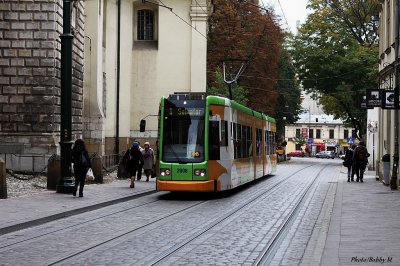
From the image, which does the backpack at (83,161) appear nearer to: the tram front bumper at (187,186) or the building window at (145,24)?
the tram front bumper at (187,186)

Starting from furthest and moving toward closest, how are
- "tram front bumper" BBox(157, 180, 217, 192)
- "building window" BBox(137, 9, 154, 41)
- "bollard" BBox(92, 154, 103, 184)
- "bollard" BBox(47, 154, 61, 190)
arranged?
"building window" BBox(137, 9, 154, 41)
"bollard" BBox(92, 154, 103, 184)
"bollard" BBox(47, 154, 61, 190)
"tram front bumper" BBox(157, 180, 217, 192)

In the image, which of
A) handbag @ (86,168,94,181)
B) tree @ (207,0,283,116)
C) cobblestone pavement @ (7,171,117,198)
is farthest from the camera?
tree @ (207,0,283,116)

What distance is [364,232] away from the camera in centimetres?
1224

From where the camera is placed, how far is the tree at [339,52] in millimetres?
56500

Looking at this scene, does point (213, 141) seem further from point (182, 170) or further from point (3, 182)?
point (3, 182)

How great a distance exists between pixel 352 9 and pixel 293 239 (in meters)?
46.5

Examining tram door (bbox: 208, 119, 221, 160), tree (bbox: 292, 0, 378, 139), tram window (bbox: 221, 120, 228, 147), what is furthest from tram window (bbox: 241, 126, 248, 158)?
Answer: tree (bbox: 292, 0, 378, 139)

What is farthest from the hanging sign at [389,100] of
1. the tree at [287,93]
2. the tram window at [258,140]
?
the tree at [287,93]

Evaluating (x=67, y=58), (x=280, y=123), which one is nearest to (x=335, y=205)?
(x=67, y=58)

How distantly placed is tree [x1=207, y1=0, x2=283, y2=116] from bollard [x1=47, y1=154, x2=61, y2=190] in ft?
102

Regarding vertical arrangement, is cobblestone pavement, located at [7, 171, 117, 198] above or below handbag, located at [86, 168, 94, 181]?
below

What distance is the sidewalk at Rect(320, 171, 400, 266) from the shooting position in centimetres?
945

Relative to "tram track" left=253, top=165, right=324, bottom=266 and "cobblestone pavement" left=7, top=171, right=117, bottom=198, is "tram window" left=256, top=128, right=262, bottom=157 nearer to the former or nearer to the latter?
"cobblestone pavement" left=7, top=171, right=117, bottom=198

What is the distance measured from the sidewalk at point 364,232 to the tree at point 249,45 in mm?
33842
